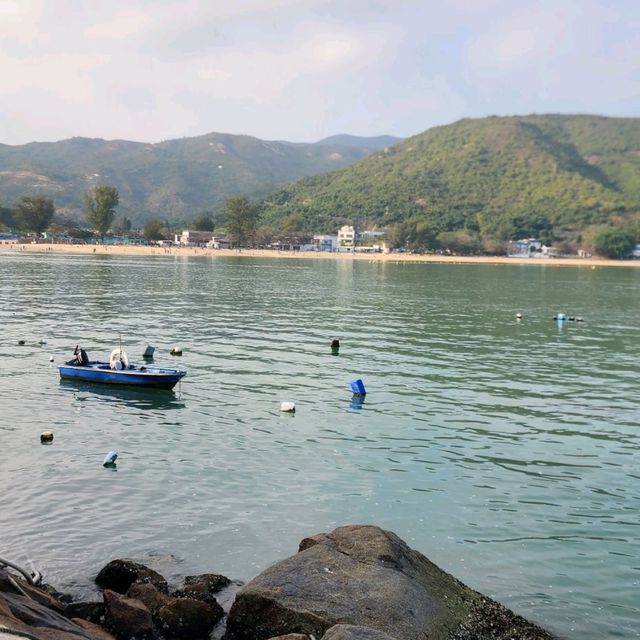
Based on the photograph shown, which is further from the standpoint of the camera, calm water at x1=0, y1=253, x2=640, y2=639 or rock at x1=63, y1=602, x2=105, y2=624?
calm water at x1=0, y1=253, x2=640, y2=639

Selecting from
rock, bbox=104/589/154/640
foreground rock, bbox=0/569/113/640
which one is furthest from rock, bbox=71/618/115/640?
rock, bbox=104/589/154/640

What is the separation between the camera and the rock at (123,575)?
14750 mm

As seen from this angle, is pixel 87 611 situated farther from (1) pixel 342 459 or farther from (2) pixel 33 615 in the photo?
(1) pixel 342 459

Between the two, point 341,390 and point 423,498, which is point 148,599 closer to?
point 423,498

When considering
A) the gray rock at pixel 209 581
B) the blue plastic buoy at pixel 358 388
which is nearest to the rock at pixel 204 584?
the gray rock at pixel 209 581

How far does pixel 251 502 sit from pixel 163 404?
1278cm

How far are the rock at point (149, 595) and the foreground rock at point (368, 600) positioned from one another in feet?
5.75

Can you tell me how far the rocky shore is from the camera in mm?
11562

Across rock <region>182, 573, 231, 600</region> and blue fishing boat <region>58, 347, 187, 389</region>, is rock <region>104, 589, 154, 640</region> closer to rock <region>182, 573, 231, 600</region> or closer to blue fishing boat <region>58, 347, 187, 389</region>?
rock <region>182, 573, 231, 600</region>

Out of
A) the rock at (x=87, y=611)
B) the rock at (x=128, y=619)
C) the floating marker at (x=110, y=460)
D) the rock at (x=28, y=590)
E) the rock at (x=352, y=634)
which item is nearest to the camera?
the rock at (x=352, y=634)

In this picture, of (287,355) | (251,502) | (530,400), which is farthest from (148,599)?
(287,355)

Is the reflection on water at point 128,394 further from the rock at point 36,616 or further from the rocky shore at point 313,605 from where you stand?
the rock at point 36,616

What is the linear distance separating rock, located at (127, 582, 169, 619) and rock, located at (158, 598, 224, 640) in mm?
332

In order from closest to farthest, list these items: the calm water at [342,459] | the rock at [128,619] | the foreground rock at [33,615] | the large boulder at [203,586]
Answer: the foreground rock at [33,615] < the rock at [128,619] < the large boulder at [203,586] < the calm water at [342,459]
